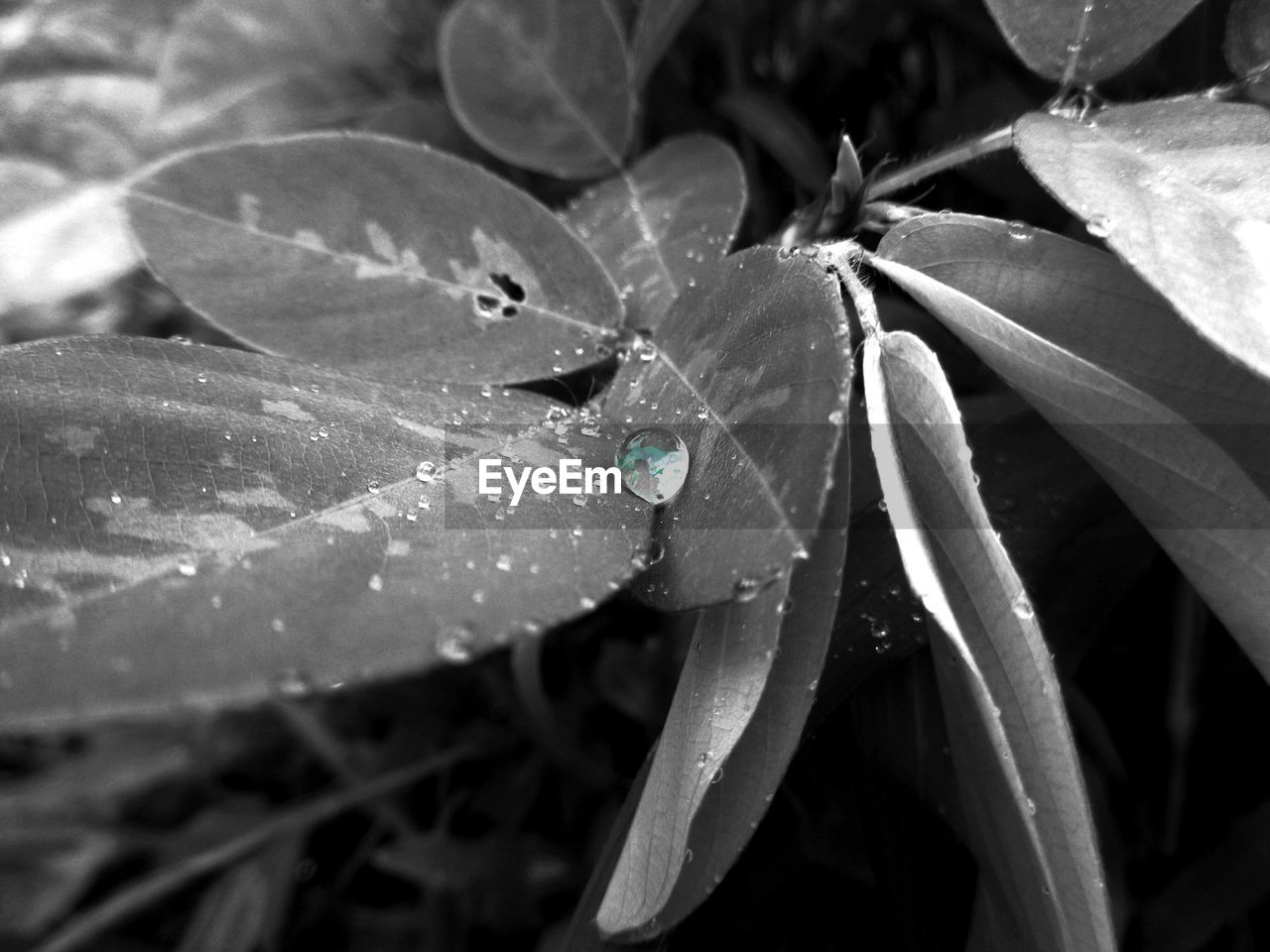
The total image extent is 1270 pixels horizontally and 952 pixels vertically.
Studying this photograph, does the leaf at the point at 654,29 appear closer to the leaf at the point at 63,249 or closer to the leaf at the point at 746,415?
the leaf at the point at 746,415

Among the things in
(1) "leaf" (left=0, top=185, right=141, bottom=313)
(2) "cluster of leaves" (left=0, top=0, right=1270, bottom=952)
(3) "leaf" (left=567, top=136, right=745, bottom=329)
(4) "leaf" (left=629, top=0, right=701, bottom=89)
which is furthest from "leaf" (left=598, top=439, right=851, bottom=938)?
(1) "leaf" (left=0, top=185, right=141, bottom=313)

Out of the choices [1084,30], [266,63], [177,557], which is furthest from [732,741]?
[266,63]

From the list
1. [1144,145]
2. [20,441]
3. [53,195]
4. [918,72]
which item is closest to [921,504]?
[1144,145]

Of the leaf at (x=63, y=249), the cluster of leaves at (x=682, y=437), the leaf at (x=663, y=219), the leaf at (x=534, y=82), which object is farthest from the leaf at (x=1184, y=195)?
the leaf at (x=63, y=249)

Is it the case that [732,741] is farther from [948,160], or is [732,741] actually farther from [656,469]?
[948,160]

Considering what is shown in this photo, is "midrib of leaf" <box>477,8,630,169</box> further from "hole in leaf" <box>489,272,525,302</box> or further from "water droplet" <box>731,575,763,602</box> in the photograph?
"water droplet" <box>731,575,763,602</box>

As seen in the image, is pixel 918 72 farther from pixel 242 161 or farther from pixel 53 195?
pixel 53 195
